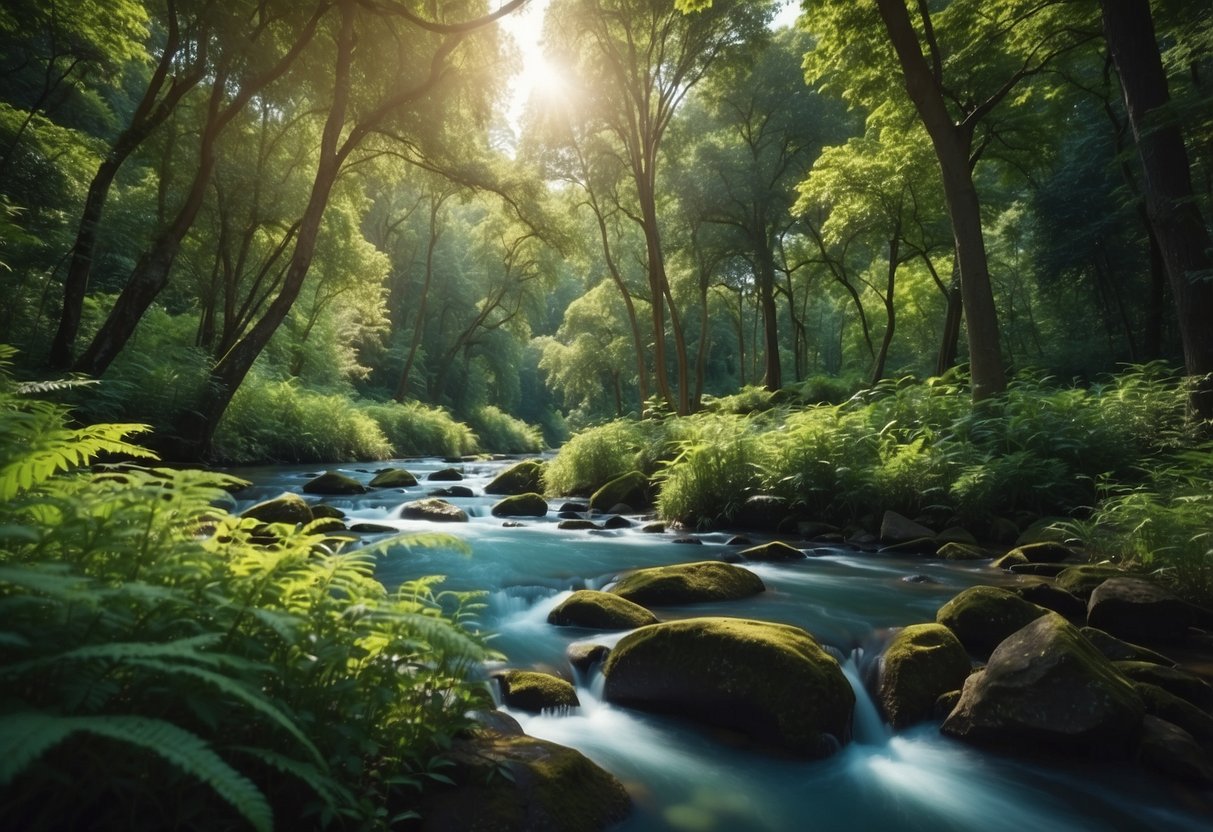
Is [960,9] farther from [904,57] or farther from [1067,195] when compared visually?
[1067,195]

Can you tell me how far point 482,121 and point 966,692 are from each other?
16717 mm

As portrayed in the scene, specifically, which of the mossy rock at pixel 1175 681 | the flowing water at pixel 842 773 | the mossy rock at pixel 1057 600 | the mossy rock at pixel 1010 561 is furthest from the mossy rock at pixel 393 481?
the mossy rock at pixel 1175 681

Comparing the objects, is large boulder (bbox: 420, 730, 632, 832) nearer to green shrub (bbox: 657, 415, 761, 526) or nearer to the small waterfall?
the small waterfall

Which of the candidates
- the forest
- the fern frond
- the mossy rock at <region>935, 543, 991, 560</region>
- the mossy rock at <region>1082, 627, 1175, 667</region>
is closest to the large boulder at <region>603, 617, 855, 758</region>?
the forest

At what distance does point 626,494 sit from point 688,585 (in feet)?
21.7

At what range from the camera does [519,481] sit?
15781mm

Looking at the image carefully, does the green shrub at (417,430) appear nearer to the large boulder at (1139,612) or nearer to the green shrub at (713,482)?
the green shrub at (713,482)

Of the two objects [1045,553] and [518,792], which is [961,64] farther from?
[518,792]

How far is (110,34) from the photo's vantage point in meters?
10.9

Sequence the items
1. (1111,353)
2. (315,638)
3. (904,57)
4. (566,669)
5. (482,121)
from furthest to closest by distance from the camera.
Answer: (1111,353) → (482,121) → (904,57) → (566,669) → (315,638)

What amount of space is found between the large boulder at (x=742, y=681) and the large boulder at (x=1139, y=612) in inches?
107

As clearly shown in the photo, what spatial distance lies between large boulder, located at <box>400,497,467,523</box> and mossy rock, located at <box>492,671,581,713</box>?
7.11 metres

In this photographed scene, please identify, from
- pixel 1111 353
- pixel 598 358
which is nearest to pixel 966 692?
pixel 1111 353

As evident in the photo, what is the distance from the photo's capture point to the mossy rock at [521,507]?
12.1m
